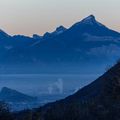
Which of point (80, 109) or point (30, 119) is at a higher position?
point (80, 109)

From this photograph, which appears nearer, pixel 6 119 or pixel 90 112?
pixel 6 119

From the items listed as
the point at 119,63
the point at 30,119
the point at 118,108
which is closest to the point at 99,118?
the point at 118,108

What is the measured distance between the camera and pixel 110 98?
67562 mm

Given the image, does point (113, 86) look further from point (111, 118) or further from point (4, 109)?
point (4, 109)

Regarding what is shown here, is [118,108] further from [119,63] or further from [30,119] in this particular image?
[119,63]

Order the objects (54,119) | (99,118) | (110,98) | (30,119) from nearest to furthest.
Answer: (30,119), (99,118), (54,119), (110,98)

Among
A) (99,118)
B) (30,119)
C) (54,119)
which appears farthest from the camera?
(54,119)

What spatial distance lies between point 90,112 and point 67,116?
104 inches

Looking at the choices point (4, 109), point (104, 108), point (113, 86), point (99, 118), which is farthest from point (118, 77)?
point (4, 109)

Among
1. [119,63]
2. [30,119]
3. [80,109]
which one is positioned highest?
[119,63]

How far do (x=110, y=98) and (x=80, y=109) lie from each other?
3.49m

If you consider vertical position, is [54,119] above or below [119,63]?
below

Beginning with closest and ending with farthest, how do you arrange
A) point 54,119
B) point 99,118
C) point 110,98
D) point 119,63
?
point 99,118 → point 54,119 → point 110,98 → point 119,63

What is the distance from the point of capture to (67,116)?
63.3 m
